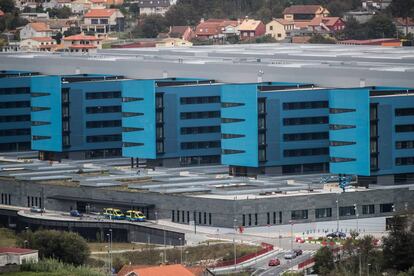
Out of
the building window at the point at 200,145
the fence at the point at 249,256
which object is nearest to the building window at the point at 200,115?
the building window at the point at 200,145

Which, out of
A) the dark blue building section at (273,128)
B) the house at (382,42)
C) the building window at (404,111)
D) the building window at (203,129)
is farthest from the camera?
the house at (382,42)

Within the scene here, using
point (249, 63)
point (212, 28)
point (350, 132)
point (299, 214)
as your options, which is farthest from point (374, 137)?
point (212, 28)

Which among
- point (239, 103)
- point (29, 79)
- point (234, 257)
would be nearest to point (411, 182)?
point (239, 103)

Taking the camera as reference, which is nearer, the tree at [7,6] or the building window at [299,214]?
the building window at [299,214]

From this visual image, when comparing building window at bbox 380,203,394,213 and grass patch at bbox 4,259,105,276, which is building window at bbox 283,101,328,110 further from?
grass patch at bbox 4,259,105,276

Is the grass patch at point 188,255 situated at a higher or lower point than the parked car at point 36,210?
lower

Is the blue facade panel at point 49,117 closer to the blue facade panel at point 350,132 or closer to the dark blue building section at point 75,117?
the dark blue building section at point 75,117

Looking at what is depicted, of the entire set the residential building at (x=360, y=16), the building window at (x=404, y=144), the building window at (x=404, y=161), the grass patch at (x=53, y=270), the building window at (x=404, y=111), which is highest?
the residential building at (x=360, y=16)

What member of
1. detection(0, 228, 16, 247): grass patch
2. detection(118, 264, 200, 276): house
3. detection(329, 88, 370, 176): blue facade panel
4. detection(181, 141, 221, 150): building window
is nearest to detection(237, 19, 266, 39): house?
detection(181, 141, 221, 150): building window
